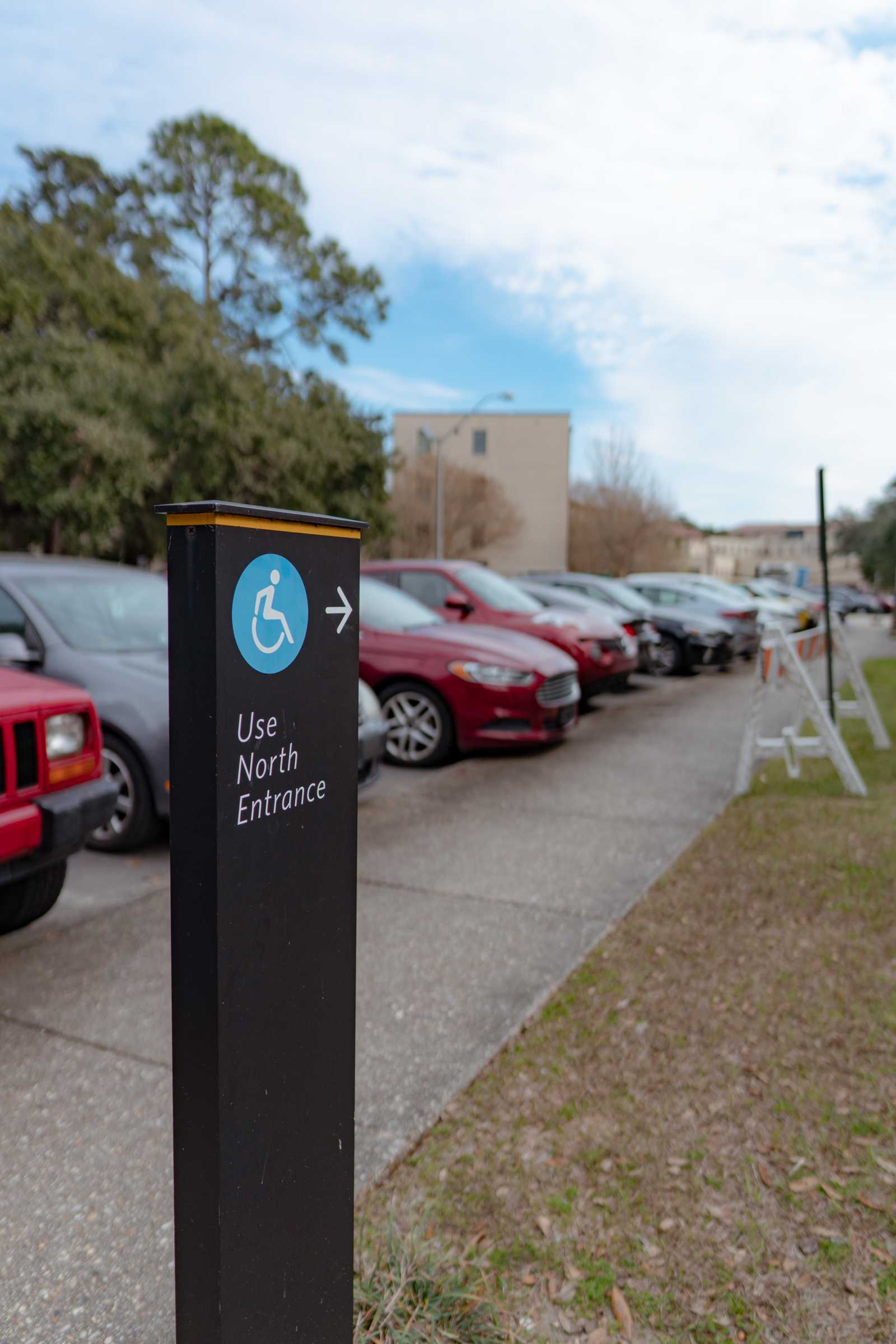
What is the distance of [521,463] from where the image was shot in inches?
2383

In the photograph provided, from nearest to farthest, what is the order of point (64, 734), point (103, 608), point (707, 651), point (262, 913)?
1. point (262, 913)
2. point (64, 734)
3. point (103, 608)
4. point (707, 651)

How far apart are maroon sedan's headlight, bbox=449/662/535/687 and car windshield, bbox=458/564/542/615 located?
219 cm

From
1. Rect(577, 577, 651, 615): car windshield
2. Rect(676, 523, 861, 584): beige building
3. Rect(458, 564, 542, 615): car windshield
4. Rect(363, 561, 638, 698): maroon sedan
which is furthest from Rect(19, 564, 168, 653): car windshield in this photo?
Rect(676, 523, 861, 584): beige building

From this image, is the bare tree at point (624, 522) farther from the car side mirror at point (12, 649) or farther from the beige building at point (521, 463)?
the car side mirror at point (12, 649)

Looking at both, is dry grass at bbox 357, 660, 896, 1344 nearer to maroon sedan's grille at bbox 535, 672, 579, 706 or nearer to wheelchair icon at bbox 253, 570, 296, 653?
wheelchair icon at bbox 253, 570, 296, 653

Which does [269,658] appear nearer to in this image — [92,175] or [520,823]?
[520,823]

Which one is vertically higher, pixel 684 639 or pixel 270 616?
pixel 270 616

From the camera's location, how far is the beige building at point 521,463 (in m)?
58.9

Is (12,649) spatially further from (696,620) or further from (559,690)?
(696,620)

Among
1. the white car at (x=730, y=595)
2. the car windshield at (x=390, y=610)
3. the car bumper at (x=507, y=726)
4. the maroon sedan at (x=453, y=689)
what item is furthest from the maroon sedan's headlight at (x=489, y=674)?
the white car at (x=730, y=595)

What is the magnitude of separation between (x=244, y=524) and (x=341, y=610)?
0.31 meters

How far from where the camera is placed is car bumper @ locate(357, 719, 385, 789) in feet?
20.4

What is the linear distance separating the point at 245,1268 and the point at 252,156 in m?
39.1

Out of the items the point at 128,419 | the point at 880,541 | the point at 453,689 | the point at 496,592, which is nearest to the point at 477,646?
the point at 453,689
